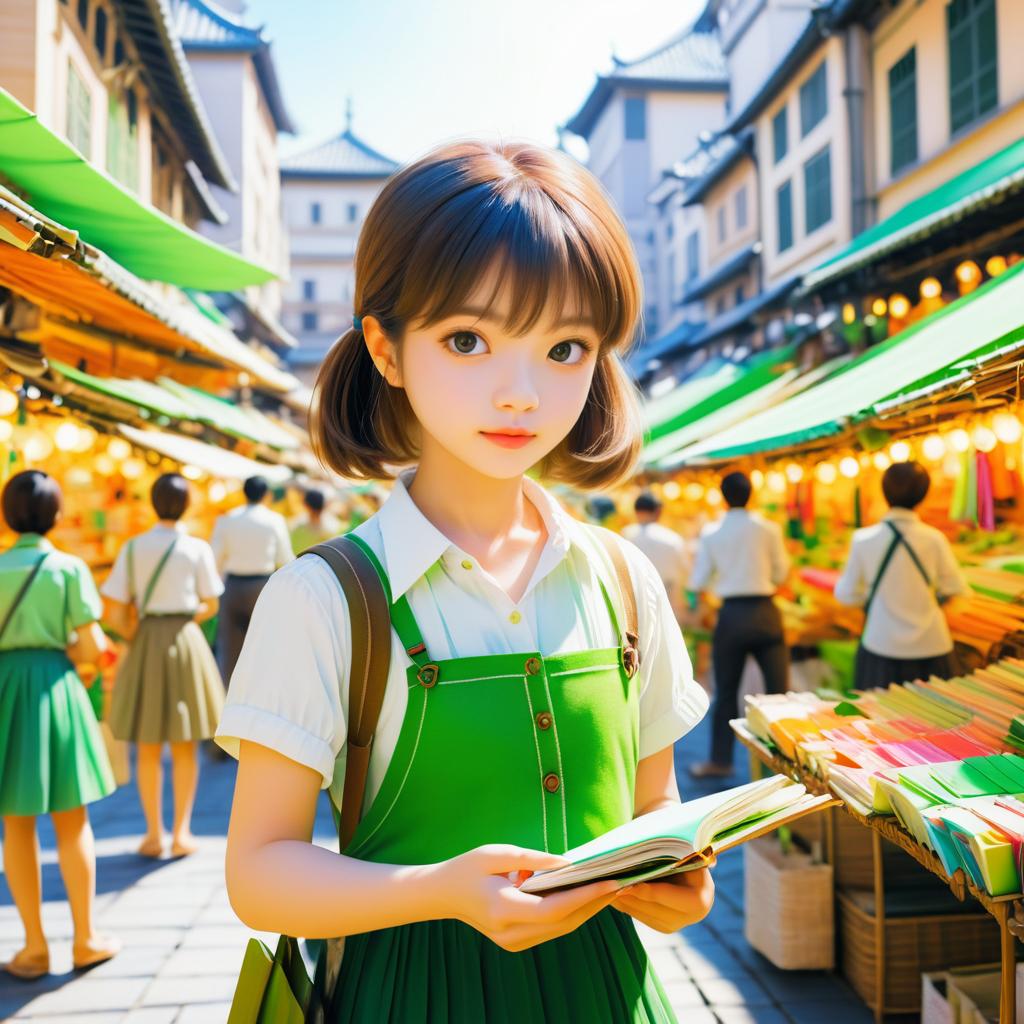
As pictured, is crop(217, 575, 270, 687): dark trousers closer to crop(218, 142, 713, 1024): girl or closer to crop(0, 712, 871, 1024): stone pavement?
crop(0, 712, 871, 1024): stone pavement

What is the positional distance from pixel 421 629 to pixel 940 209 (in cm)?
732

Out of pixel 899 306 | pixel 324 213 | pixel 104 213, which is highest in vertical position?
pixel 324 213

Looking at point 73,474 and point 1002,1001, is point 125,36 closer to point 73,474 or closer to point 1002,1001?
point 73,474

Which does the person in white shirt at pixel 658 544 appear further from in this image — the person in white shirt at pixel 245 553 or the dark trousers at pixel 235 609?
the dark trousers at pixel 235 609

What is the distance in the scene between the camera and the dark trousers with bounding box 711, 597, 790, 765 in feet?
20.7

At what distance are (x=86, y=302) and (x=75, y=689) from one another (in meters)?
2.43

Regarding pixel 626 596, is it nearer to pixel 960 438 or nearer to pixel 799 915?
pixel 799 915

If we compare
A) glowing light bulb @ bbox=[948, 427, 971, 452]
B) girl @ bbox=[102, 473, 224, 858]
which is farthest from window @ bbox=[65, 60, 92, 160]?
glowing light bulb @ bbox=[948, 427, 971, 452]

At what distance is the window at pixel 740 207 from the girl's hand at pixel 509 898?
19.0 meters

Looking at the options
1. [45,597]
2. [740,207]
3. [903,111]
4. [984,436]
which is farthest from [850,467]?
[740,207]

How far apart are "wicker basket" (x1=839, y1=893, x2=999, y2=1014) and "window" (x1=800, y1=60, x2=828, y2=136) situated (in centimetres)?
1172

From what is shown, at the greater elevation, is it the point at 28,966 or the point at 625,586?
the point at 625,586

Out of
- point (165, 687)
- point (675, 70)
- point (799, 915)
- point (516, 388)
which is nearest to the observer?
point (516, 388)

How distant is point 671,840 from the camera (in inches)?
42.6
